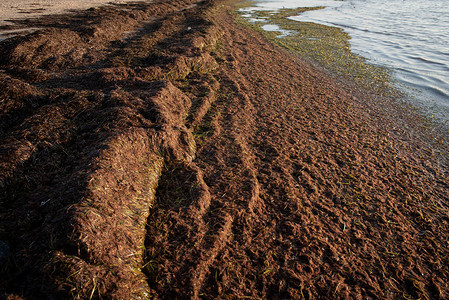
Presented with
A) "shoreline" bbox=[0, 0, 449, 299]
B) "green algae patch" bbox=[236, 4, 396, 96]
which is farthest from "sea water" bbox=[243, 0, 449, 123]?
"shoreline" bbox=[0, 0, 449, 299]

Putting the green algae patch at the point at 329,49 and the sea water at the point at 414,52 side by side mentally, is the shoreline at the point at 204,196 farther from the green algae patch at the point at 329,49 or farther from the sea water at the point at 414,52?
the green algae patch at the point at 329,49

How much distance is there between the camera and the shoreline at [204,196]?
2.28 metres

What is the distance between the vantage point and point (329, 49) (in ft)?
38.1

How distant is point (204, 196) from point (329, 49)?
1147 centimetres

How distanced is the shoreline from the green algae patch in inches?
116

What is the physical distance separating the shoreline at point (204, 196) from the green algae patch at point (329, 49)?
116 inches

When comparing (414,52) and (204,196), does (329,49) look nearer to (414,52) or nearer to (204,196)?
(414,52)

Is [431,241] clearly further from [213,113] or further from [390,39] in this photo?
[390,39]

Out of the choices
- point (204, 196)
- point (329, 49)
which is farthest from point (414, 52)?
point (204, 196)

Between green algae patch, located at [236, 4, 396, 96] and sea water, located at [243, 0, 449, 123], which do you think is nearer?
sea water, located at [243, 0, 449, 123]

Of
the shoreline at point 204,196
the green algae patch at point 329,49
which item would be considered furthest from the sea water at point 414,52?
the shoreline at point 204,196

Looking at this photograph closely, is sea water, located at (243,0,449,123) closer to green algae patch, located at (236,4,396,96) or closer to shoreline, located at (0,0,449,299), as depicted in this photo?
green algae patch, located at (236,4,396,96)

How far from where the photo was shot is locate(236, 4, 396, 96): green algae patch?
8.47 metres

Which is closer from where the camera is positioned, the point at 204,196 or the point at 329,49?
the point at 204,196
